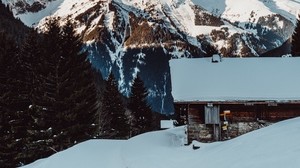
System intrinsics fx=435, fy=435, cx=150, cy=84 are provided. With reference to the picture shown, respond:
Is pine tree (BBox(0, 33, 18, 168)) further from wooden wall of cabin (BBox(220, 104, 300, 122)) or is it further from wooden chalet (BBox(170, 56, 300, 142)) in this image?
wooden wall of cabin (BBox(220, 104, 300, 122))

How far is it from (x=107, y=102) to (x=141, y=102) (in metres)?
5.49

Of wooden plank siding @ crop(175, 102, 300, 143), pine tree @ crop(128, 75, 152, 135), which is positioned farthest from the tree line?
pine tree @ crop(128, 75, 152, 135)

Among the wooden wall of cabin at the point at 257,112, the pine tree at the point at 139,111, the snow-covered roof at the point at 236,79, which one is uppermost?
the snow-covered roof at the point at 236,79

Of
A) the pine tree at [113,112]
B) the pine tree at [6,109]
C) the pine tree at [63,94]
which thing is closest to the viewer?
the pine tree at [6,109]

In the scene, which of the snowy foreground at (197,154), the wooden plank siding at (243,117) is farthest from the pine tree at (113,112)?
the snowy foreground at (197,154)

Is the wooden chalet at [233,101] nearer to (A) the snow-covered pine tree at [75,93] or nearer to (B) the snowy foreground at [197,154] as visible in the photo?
(B) the snowy foreground at [197,154]

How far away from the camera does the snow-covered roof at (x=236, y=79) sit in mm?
31141

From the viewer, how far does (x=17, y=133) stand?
31.3m

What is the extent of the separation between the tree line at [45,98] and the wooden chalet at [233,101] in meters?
7.25

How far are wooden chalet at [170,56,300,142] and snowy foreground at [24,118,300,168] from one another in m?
3.13

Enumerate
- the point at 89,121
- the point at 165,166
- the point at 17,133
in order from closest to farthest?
the point at 165,166
the point at 17,133
the point at 89,121

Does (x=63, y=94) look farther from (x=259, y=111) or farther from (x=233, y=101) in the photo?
(x=259, y=111)

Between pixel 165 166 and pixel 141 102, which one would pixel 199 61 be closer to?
pixel 165 166

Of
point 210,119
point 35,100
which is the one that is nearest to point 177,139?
point 210,119
